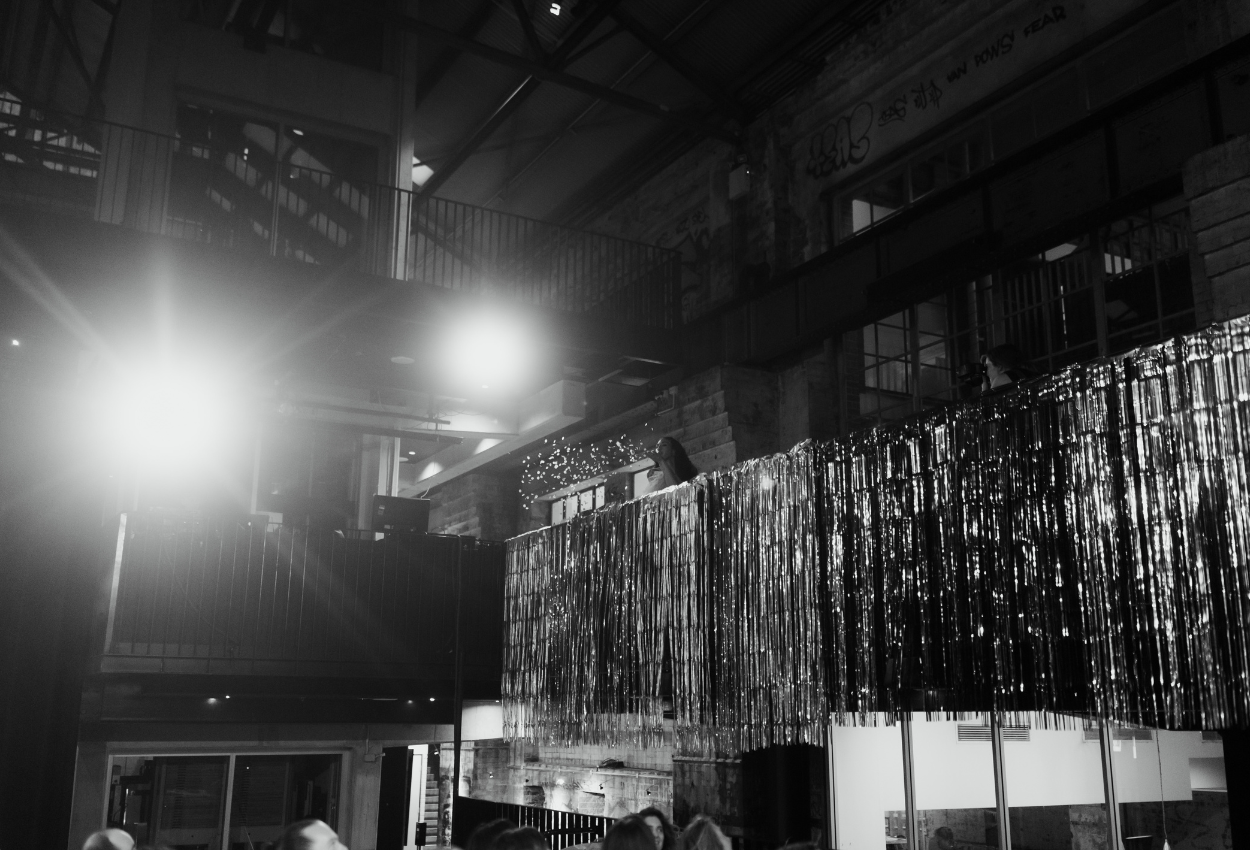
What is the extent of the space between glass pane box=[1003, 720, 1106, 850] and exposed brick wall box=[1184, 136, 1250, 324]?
278cm

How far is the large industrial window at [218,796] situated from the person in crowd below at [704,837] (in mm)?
8086

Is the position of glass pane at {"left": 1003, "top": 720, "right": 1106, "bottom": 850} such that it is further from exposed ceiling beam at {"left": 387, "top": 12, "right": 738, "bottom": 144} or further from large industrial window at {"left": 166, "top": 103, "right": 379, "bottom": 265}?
large industrial window at {"left": 166, "top": 103, "right": 379, "bottom": 265}

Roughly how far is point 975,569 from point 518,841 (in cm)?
236

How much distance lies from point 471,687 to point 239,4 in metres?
8.94

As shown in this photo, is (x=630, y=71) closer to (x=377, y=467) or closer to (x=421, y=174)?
(x=421, y=174)

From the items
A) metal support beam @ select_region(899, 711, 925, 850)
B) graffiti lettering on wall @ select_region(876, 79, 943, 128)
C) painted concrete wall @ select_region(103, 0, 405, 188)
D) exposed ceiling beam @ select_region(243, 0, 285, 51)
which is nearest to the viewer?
metal support beam @ select_region(899, 711, 925, 850)

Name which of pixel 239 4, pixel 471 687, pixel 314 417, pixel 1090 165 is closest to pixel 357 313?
pixel 314 417

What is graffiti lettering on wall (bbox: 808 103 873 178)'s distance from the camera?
32.9 feet

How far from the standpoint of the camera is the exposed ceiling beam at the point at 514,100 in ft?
35.7

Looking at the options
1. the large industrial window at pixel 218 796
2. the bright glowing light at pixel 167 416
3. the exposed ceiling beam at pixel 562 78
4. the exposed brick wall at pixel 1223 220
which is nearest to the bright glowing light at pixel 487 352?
the bright glowing light at pixel 167 416

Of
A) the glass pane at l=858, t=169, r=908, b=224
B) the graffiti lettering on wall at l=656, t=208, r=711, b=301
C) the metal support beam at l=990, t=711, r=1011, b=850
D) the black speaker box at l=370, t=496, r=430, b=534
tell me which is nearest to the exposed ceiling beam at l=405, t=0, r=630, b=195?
the graffiti lettering on wall at l=656, t=208, r=711, b=301

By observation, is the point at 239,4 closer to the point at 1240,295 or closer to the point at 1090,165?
the point at 1090,165

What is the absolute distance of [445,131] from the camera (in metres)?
14.5

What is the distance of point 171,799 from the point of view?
36.8 feet
